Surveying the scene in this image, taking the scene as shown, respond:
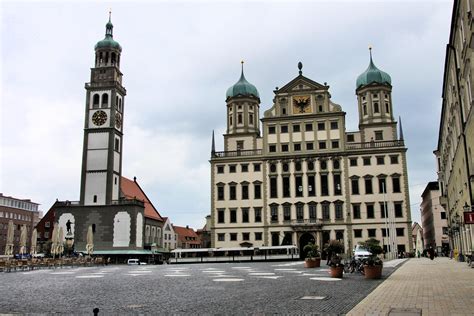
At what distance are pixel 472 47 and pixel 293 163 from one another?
167 feet

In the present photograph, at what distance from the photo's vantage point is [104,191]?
7062 centimetres

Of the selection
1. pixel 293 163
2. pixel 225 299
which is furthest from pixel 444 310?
pixel 293 163

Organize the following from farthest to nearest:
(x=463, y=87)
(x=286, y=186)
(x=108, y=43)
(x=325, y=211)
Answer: (x=108, y=43) → (x=286, y=186) → (x=325, y=211) → (x=463, y=87)

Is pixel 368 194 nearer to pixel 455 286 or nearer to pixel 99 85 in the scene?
pixel 99 85

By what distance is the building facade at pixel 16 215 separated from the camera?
4267 inches

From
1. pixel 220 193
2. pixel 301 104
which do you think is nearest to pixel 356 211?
pixel 301 104

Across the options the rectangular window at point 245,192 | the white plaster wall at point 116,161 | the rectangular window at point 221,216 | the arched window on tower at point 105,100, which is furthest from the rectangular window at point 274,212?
the arched window on tower at point 105,100

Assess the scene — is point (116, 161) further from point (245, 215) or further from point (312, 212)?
point (312, 212)

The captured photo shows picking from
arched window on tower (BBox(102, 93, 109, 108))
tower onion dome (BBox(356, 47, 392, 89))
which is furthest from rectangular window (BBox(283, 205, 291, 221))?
arched window on tower (BBox(102, 93, 109, 108))

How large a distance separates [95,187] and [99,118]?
10.6 meters

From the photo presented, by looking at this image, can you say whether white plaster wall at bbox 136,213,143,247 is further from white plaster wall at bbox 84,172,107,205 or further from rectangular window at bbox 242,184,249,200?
rectangular window at bbox 242,184,249,200

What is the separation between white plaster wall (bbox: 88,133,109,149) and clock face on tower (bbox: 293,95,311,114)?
94.0 feet

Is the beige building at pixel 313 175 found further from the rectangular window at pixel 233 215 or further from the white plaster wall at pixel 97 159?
the white plaster wall at pixel 97 159

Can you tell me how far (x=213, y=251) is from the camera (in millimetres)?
66438
